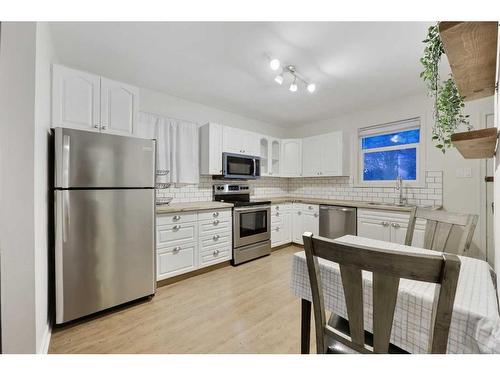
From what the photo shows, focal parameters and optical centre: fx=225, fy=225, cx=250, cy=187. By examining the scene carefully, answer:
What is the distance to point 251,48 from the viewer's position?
1.96m

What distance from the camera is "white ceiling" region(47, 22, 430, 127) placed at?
173 centimetres

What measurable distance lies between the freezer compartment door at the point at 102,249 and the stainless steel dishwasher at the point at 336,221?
97.7 inches

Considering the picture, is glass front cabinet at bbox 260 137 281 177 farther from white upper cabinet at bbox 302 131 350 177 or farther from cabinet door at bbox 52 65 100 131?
cabinet door at bbox 52 65 100 131

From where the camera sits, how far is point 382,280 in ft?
2.21

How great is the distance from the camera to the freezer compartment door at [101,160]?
1733mm

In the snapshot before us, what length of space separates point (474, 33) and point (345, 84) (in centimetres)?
226

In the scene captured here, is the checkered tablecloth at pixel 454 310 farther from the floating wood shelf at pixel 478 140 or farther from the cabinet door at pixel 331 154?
the cabinet door at pixel 331 154

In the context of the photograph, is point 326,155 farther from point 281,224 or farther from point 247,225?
point 247,225

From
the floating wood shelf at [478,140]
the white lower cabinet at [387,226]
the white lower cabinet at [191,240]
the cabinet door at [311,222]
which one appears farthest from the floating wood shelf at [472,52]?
the cabinet door at [311,222]

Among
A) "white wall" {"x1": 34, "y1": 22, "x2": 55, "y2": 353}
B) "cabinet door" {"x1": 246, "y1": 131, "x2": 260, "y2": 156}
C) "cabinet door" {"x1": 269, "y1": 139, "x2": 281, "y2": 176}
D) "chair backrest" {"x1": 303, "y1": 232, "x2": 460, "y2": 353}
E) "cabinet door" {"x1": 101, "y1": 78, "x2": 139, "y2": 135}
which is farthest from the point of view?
"cabinet door" {"x1": 269, "y1": 139, "x2": 281, "y2": 176}

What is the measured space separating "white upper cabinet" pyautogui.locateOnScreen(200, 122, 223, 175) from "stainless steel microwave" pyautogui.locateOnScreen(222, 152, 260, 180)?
0.30 feet

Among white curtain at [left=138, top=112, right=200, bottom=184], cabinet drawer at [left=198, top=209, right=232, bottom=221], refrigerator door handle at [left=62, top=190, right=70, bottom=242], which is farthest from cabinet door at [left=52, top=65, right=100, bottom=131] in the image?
cabinet drawer at [left=198, top=209, right=232, bottom=221]

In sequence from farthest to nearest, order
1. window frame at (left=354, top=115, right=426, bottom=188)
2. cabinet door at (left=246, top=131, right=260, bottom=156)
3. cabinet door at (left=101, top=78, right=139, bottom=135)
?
cabinet door at (left=246, top=131, right=260, bottom=156) < window frame at (left=354, top=115, right=426, bottom=188) < cabinet door at (left=101, top=78, right=139, bottom=135)
